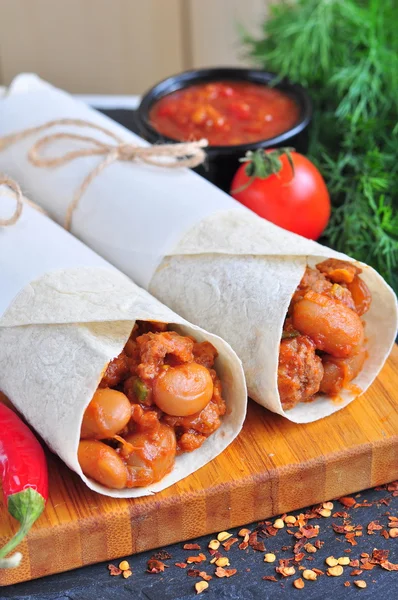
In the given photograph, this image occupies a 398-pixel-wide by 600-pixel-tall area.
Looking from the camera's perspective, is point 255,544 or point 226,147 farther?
point 226,147

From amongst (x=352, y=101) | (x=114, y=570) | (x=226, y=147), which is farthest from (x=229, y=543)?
(x=352, y=101)

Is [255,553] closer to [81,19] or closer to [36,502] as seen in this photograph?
[36,502]

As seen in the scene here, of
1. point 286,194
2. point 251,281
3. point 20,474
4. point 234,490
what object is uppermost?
point 251,281

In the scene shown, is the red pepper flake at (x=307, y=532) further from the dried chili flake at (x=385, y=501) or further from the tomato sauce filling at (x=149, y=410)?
the tomato sauce filling at (x=149, y=410)

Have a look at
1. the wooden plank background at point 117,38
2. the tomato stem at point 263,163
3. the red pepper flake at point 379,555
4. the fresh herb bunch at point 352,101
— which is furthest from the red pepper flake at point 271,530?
the wooden plank background at point 117,38

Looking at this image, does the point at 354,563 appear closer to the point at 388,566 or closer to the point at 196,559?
the point at 388,566

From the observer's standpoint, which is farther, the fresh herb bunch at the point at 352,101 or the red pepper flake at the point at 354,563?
the fresh herb bunch at the point at 352,101

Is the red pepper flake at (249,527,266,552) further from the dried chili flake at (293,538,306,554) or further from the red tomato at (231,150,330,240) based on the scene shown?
the red tomato at (231,150,330,240)
